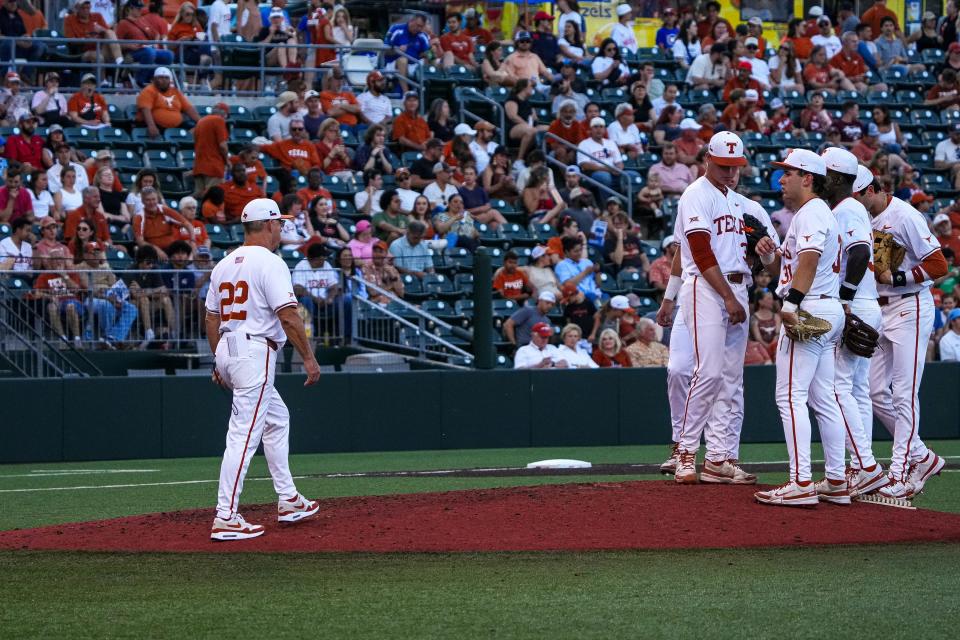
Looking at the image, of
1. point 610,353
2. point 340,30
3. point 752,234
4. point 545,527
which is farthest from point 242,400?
point 340,30

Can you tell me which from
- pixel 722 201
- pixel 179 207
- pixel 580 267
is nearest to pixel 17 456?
pixel 179 207

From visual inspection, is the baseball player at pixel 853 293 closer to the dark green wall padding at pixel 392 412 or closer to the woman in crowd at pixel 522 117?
the dark green wall padding at pixel 392 412

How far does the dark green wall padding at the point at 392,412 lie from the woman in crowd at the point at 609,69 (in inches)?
314

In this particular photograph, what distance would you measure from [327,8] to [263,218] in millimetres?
15199

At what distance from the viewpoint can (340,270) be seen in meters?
16.2

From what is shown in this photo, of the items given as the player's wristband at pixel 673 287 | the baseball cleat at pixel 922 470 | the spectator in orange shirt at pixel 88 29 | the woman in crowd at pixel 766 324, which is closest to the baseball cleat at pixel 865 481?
the baseball cleat at pixel 922 470

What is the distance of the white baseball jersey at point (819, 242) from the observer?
796cm

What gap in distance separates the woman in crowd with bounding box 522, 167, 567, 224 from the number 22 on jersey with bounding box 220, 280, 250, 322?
12077 millimetres

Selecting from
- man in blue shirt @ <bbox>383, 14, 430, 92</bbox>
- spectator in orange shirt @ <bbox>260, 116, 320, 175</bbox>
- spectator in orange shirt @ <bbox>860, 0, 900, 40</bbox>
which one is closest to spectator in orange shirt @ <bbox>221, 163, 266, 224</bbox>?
spectator in orange shirt @ <bbox>260, 116, 320, 175</bbox>

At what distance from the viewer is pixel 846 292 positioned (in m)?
8.56

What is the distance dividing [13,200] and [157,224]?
5.66ft

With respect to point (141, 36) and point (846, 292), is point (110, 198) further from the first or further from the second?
point (846, 292)

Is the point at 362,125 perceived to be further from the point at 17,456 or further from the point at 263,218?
the point at 263,218

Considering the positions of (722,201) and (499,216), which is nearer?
(722,201)
